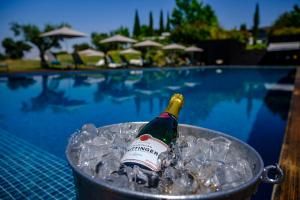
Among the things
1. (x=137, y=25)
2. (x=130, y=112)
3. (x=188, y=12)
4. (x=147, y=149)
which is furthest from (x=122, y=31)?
(x=147, y=149)

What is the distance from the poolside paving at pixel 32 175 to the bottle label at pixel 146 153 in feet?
6.46

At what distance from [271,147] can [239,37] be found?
1230 inches

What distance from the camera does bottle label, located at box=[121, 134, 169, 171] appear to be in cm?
105

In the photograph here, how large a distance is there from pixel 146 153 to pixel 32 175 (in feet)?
9.49

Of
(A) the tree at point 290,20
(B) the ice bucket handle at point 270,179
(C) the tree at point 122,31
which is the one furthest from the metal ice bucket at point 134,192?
(C) the tree at point 122,31

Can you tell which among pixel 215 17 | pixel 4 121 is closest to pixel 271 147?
pixel 4 121

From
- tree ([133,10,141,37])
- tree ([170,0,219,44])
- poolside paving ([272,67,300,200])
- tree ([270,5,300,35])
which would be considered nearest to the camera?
poolside paving ([272,67,300,200])

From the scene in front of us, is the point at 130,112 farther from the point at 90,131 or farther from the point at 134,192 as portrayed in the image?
the point at 134,192

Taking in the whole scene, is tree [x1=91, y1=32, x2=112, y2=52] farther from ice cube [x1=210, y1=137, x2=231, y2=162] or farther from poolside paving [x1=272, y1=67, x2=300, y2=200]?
ice cube [x1=210, y1=137, x2=231, y2=162]

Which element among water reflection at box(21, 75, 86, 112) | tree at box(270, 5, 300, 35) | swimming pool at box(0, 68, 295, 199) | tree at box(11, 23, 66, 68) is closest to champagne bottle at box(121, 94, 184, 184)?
swimming pool at box(0, 68, 295, 199)

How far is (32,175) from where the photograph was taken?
336 cm

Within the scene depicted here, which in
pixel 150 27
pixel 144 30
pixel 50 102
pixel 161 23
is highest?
pixel 161 23

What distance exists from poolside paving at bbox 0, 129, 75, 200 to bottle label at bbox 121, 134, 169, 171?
6.46ft

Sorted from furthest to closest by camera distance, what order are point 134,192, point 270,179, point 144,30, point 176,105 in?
point 144,30, point 176,105, point 270,179, point 134,192
